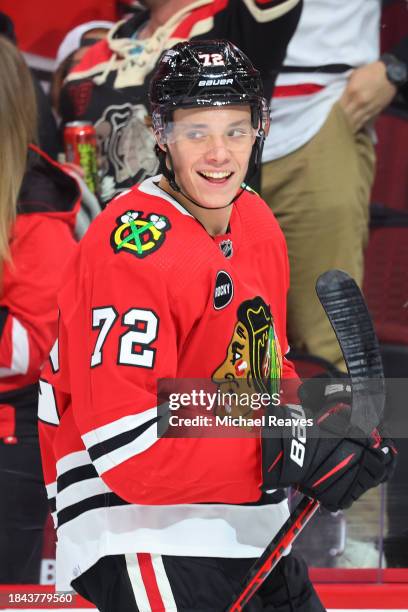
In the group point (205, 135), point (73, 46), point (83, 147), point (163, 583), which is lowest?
point (163, 583)

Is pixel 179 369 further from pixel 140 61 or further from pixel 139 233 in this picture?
pixel 140 61

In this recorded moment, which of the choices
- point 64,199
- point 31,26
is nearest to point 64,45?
point 31,26

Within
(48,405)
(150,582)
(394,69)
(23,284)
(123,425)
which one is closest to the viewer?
(123,425)

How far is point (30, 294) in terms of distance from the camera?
215 centimetres

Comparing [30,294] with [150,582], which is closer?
[150,582]

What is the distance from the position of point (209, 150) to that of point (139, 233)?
0.17m

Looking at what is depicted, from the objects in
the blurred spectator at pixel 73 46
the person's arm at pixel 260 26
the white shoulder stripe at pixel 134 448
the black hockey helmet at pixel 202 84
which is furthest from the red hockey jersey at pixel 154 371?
the blurred spectator at pixel 73 46

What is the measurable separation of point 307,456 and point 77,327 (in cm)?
36

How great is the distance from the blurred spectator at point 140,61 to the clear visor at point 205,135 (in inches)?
34.3

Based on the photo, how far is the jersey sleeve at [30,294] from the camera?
213 cm

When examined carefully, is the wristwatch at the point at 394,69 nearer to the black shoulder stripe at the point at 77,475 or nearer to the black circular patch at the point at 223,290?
the black circular patch at the point at 223,290

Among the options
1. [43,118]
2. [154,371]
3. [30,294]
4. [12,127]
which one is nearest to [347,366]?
[154,371]

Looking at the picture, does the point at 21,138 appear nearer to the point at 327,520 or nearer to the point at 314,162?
the point at 314,162

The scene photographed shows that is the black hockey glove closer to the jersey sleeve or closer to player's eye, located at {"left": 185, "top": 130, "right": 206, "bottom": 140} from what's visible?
player's eye, located at {"left": 185, "top": 130, "right": 206, "bottom": 140}
